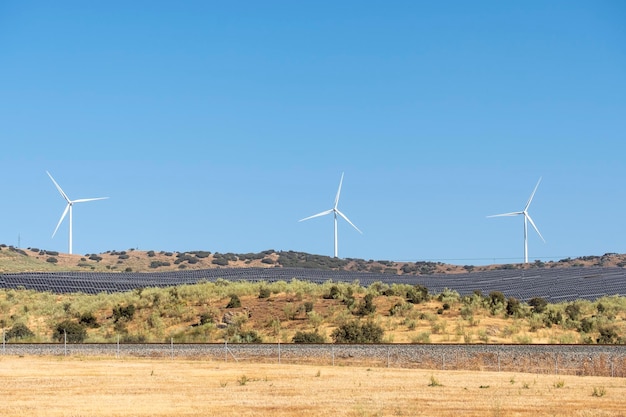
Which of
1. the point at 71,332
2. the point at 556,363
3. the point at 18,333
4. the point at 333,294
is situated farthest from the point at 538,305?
the point at 18,333

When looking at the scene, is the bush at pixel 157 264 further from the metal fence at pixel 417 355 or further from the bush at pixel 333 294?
the metal fence at pixel 417 355

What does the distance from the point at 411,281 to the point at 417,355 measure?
139 feet

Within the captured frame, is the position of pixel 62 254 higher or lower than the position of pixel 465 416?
higher

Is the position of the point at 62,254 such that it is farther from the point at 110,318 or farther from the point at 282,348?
the point at 282,348

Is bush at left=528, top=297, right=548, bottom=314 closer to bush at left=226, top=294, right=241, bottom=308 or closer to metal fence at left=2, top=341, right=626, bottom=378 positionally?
metal fence at left=2, top=341, right=626, bottom=378

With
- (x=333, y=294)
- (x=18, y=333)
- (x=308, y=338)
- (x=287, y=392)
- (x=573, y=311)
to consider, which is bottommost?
(x=287, y=392)

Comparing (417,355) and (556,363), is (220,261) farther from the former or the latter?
(556,363)

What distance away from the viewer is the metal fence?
44938 millimetres

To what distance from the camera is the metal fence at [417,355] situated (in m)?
44.9

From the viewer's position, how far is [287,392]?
3488 centimetres

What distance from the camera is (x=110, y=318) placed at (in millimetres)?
71750

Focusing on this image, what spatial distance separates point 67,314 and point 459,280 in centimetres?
3767

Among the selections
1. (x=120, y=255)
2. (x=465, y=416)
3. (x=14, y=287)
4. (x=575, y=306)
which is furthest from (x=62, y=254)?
(x=465, y=416)

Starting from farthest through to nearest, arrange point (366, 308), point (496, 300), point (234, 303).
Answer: point (234, 303) → point (496, 300) → point (366, 308)
